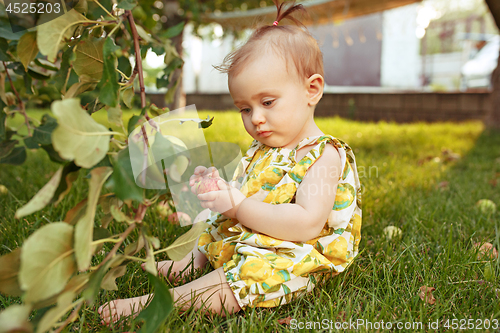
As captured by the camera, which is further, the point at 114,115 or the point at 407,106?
the point at 407,106

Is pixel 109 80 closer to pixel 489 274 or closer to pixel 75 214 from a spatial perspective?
pixel 75 214

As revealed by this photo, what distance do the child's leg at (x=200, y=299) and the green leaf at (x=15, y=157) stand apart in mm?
648

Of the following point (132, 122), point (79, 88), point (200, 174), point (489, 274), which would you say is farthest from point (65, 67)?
point (489, 274)

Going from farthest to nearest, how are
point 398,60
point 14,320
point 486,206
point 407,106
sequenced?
point 398,60
point 407,106
point 486,206
point 14,320

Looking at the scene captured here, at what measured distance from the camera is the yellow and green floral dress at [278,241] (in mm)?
1000

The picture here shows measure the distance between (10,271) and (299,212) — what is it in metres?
0.68

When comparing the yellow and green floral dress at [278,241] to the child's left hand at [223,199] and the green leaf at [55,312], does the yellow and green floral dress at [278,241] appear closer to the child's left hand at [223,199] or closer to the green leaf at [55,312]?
the child's left hand at [223,199]

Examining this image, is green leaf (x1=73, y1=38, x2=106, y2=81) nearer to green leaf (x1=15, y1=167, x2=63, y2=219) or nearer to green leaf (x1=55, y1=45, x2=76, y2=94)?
green leaf (x1=55, y1=45, x2=76, y2=94)

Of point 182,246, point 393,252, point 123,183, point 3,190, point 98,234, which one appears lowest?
point 393,252

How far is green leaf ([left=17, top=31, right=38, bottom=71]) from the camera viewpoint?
2.68ft

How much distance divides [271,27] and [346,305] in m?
0.85

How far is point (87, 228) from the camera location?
65 cm

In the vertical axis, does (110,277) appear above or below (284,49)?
below

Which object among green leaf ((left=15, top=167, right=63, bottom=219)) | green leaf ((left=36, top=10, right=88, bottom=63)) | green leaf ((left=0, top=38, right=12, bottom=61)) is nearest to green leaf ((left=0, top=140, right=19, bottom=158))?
green leaf ((left=0, top=38, right=12, bottom=61))
